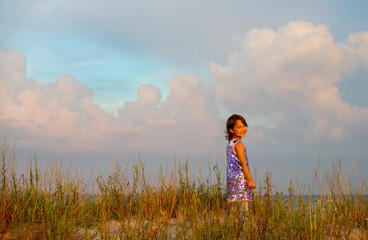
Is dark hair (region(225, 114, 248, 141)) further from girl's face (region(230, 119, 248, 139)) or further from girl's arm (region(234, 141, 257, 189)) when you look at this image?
girl's arm (region(234, 141, 257, 189))

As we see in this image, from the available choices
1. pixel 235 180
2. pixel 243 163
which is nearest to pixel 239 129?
pixel 243 163

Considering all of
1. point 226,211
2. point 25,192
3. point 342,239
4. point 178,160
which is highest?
point 178,160

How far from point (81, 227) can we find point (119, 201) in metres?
0.96

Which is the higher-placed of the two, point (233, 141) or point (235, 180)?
point (233, 141)

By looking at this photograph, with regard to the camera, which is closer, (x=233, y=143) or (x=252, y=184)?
(x=252, y=184)

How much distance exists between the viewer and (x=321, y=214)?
5.07m

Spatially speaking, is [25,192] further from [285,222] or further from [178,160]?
[285,222]

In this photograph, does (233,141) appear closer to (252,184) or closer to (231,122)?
(231,122)

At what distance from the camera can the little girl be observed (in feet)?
17.2

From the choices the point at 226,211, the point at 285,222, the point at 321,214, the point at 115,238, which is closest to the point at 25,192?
the point at 115,238

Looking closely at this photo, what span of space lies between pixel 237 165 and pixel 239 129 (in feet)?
1.85

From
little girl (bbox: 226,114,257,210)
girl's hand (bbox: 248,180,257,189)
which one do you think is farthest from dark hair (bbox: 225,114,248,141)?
girl's hand (bbox: 248,180,257,189)

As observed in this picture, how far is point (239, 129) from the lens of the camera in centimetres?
557

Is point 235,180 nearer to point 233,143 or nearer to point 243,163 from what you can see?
point 243,163
